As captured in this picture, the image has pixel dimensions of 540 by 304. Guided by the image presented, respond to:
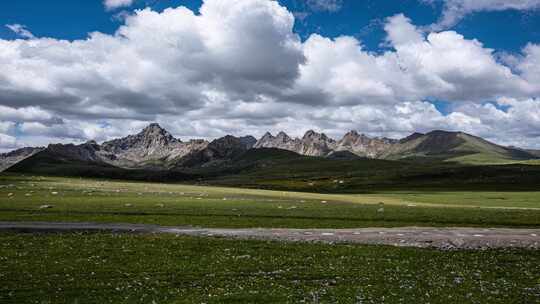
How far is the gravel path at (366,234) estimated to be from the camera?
39.9 m

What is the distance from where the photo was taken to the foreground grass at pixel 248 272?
20281 millimetres

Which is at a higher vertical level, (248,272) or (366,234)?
(248,272)

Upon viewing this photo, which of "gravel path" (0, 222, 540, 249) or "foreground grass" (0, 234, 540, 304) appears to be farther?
"gravel path" (0, 222, 540, 249)

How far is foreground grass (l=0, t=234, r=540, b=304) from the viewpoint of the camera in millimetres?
20281

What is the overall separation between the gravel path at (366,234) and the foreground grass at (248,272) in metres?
4.23

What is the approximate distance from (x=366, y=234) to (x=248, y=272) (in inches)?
841

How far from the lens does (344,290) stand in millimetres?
21781

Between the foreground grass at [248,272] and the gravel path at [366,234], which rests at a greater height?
the foreground grass at [248,272]

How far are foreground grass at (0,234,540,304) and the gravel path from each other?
423 centimetres

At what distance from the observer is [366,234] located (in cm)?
4444

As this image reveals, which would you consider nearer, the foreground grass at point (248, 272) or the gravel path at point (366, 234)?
the foreground grass at point (248, 272)

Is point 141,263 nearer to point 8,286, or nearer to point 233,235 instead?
point 8,286

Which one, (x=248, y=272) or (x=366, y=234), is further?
(x=366, y=234)

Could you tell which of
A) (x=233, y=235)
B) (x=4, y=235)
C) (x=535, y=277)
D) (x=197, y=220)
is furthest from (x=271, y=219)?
(x=535, y=277)
